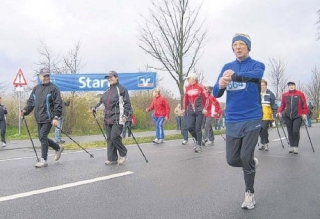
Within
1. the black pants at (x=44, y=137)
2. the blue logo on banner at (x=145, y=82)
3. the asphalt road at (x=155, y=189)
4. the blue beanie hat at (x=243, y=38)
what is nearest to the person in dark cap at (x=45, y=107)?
the black pants at (x=44, y=137)

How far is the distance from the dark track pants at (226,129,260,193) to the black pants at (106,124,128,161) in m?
3.43

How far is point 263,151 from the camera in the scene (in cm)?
1013

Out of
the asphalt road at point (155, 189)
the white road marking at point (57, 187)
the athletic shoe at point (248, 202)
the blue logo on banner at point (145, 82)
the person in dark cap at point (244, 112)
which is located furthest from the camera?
the blue logo on banner at point (145, 82)

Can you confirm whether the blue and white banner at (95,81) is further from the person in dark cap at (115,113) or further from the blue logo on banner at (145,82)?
the person in dark cap at (115,113)

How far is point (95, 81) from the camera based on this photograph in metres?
16.7

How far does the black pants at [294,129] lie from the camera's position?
9717mm

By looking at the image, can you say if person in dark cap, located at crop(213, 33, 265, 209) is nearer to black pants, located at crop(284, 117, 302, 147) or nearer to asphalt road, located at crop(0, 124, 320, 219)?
asphalt road, located at crop(0, 124, 320, 219)

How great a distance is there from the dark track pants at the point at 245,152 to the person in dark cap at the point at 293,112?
5.64 metres

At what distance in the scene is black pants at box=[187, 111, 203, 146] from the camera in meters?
9.98

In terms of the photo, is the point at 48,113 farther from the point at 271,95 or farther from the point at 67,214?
the point at 271,95

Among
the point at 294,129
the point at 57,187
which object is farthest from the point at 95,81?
the point at 57,187

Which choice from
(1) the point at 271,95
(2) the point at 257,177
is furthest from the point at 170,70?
(2) the point at 257,177

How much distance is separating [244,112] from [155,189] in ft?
5.79

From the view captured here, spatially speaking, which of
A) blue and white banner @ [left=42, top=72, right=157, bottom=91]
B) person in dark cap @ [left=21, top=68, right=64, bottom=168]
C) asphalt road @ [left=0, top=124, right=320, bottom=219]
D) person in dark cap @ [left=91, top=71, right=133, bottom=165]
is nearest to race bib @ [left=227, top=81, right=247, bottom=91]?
asphalt road @ [left=0, top=124, right=320, bottom=219]
